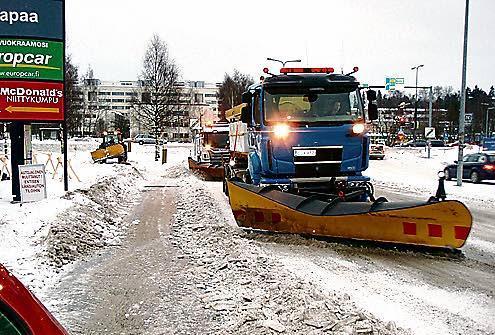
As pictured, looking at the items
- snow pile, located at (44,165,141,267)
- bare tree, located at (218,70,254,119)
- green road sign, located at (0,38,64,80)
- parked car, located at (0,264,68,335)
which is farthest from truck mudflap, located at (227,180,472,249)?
bare tree, located at (218,70,254,119)

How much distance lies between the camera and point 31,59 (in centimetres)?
1287

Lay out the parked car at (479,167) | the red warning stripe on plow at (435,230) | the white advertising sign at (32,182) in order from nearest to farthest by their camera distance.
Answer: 1. the red warning stripe on plow at (435,230)
2. the white advertising sign at (32,182)
3. the parked car at (479,167)

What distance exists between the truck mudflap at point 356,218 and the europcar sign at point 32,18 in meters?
6.64

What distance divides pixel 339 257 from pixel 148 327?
3437mm

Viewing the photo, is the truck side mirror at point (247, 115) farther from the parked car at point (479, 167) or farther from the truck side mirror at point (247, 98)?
the parked car at point (479, 167)

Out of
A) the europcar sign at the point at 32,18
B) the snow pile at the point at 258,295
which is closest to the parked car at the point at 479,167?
the snow pile at the point at 258,295

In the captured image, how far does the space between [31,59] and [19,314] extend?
12241 millimetres

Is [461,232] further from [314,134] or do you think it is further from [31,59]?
[31,59]

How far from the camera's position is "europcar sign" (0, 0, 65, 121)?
41.2 feet

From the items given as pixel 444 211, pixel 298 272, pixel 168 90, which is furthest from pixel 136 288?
pixel 168 90

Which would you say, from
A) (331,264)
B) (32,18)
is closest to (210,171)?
(32,18)

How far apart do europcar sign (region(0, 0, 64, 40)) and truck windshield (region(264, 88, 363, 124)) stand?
5.91 meters

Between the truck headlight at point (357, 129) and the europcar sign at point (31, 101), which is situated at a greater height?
the europcar sign at point (31, 101)

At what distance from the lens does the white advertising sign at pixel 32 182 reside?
11867 mm
